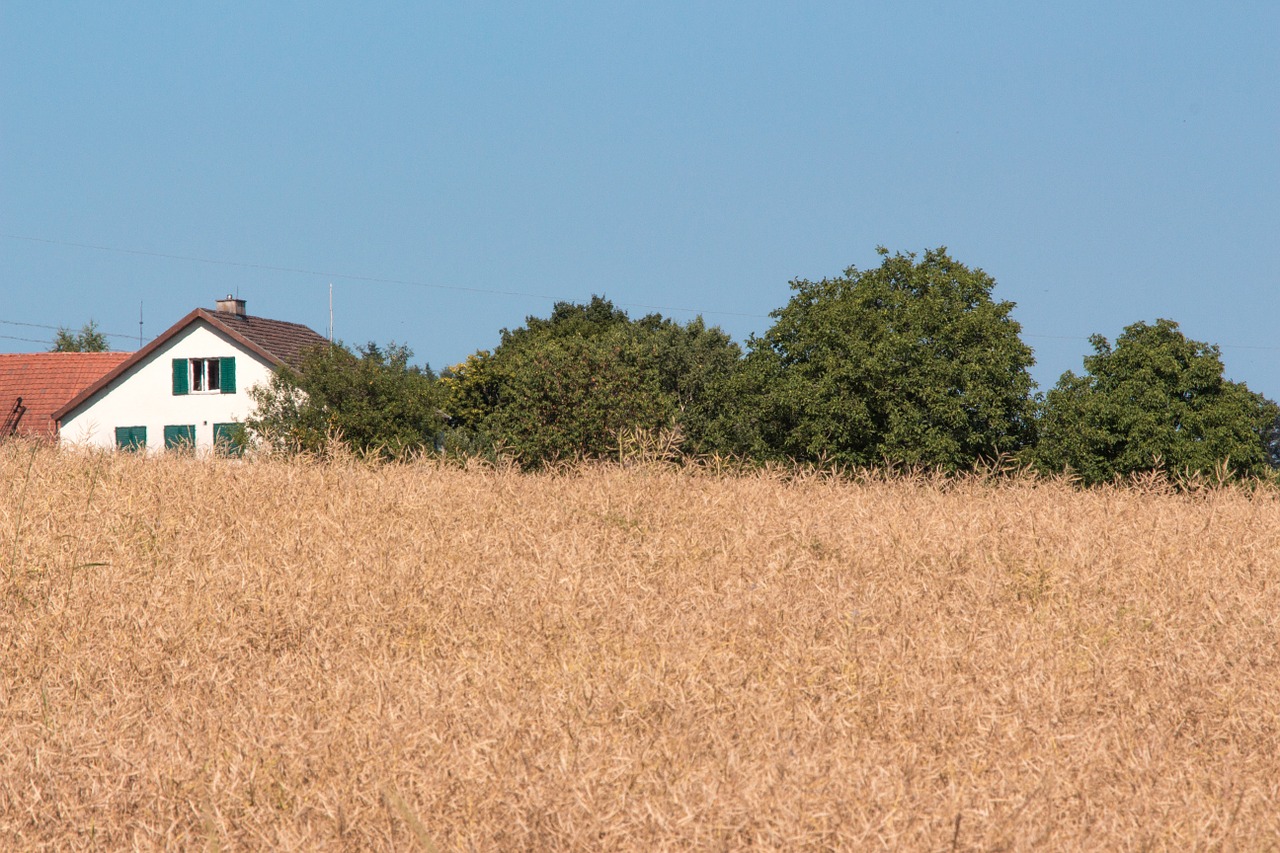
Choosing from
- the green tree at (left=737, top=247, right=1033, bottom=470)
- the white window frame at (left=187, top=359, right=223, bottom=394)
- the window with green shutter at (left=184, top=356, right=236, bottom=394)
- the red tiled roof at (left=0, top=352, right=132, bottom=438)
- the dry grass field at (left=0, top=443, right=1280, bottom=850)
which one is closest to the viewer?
the dry grass field at (left=0, top=443, right=1280, bottom=850)

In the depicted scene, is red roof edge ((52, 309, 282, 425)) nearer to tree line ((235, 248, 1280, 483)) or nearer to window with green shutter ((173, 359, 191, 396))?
window with green shutter ((173, 359, 191, 396))

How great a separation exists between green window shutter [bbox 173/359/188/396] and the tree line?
8.59 metres

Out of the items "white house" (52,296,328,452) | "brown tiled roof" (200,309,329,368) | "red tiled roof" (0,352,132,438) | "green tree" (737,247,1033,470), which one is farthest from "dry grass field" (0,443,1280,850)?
"red tiled roof" (0,352,132,438)

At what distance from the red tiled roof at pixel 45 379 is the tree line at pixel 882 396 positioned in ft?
46.6

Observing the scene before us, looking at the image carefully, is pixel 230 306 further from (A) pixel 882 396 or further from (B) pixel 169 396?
(A) pixel 882 396

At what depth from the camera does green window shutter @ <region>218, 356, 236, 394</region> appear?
5172cm

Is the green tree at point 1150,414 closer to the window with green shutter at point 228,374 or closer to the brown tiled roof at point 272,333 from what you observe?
the brown tiled roof at point 272,333

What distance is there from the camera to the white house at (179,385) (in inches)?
2026

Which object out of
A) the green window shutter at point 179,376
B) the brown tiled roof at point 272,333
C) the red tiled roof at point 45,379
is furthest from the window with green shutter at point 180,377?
the red tiled roof at point 45,379

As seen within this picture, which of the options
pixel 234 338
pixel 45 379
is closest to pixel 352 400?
pixel 234 338

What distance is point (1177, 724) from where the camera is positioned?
514 centimetres

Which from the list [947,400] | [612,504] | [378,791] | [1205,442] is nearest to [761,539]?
[612,504]

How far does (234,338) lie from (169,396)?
4399 mm

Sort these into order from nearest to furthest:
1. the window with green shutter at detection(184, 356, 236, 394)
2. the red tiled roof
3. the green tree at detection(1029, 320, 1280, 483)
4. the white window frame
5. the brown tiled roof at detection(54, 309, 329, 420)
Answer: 1. the green tree at detection(1029, 320, 1280, 483)
2. the brown tiled roof at detection(54, 309, 329, 420)
3. the window with green shutter at detection(184, 356, 236, 394)
4. the white window frame
5. the red tiled roof
